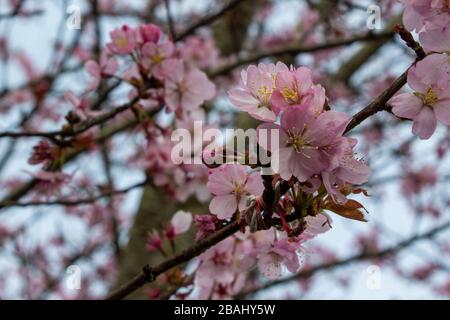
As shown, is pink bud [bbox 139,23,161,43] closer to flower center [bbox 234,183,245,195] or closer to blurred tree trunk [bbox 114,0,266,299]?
flower center [bbox 234,183,245,195]

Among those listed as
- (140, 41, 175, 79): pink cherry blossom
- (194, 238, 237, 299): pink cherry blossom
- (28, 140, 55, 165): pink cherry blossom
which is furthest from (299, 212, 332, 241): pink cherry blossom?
(28, 140, 55, 165): pink cherry blossom

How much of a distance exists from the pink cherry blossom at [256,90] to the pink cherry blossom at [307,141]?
0.20 feet

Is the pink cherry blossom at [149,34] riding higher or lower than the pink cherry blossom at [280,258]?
higher

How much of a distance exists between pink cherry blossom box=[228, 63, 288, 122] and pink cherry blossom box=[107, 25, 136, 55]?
2.39ft

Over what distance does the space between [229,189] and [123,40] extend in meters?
0.84

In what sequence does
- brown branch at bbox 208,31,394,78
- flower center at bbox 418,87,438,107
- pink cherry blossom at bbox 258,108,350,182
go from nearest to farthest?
1. pink cherry blossom at bbox 258,108,350,182
2. flower center at bbox 418,87,438,107
3. brown branch at bbox 208,31,394,78

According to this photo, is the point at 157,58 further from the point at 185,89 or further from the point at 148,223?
the point at 148,223

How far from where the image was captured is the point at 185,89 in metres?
1.83

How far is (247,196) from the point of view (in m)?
1.10

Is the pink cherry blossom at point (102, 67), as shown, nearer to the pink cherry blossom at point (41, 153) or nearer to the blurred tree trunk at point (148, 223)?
the pink cherry blossom at point (41, 153)

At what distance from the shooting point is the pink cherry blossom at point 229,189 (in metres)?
1.08

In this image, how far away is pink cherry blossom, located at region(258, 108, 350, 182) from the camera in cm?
94

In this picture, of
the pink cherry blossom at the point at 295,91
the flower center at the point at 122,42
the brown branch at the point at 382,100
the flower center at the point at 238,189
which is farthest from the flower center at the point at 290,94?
the flower center at the point at 122,42
